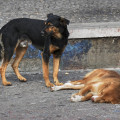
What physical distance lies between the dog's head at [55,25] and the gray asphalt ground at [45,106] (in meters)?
1.10

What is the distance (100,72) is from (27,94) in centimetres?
138

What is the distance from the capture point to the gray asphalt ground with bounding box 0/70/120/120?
190 inches

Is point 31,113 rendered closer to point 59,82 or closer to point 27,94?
point 27,94

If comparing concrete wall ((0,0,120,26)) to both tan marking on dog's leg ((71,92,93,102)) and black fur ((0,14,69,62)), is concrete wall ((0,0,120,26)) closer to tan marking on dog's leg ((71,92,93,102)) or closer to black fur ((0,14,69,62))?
black fur ((0,14,69,62))

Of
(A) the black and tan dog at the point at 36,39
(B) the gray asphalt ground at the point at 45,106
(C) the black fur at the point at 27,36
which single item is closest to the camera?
(B) the gray asphalt ground at the point at 45,106

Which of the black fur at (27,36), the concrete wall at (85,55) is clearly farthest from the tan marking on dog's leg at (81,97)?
the concrete wall at (85,55)

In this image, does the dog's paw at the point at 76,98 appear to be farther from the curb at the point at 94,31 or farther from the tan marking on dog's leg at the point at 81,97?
the curb at the point at 94,31

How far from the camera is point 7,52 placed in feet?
24.3

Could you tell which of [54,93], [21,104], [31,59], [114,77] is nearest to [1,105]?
[21,104]

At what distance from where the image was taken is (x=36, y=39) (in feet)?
24.7

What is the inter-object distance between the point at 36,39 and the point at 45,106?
7.97 ft

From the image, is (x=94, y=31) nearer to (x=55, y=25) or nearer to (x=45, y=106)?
(x=55, y=25)

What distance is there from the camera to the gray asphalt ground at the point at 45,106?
4816 millimetres

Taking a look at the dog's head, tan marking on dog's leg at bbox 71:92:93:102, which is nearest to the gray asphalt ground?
tan marking on dog's leg at bbox 71:92:93:102
